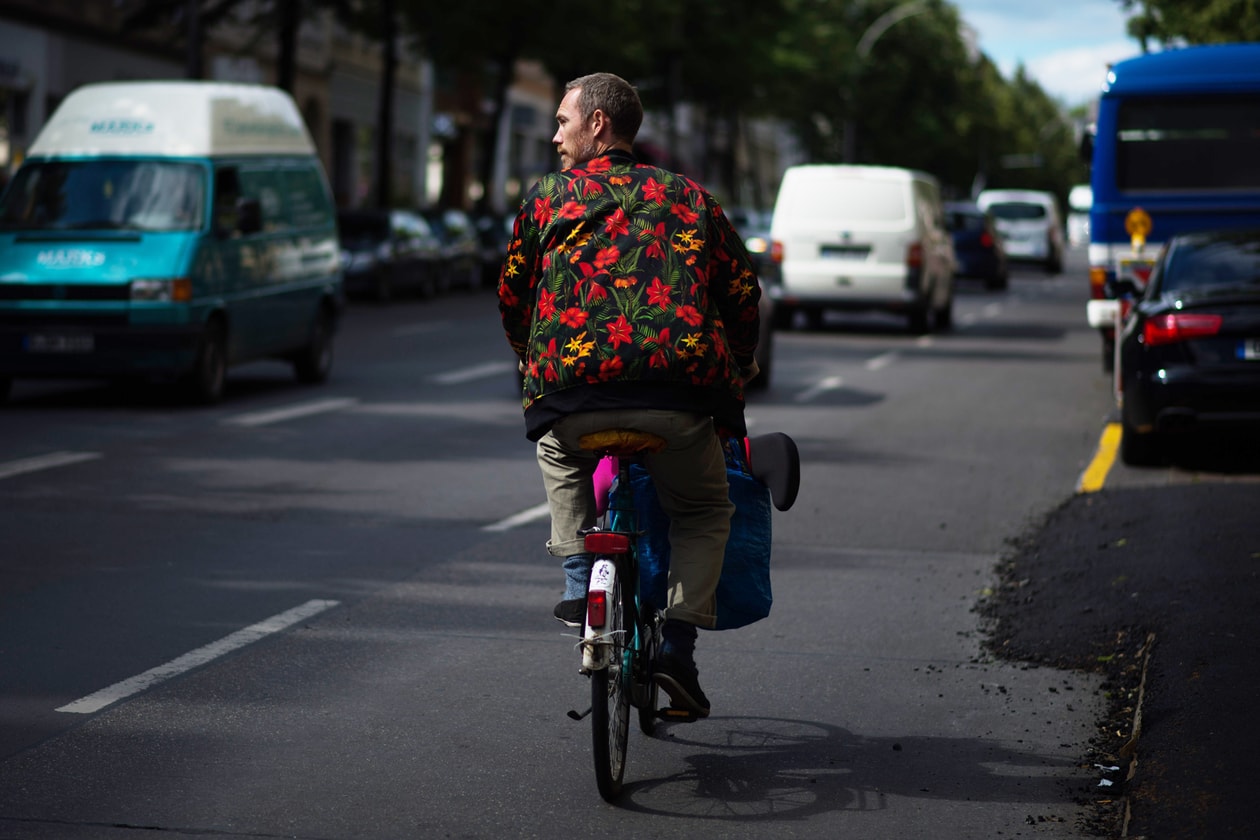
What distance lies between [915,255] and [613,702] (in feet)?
72.8

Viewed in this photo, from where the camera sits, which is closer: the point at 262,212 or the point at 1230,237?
the point at 1230,237

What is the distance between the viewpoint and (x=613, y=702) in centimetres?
509

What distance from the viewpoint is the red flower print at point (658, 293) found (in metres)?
4.91

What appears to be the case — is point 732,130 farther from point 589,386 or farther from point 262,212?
point 589,386

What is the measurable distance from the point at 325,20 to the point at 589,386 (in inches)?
1888

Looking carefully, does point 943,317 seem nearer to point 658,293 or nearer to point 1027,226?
point 658,293

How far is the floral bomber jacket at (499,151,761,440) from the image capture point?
490cm

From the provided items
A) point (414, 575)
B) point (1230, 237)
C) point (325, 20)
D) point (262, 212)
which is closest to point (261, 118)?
point (262, 212)

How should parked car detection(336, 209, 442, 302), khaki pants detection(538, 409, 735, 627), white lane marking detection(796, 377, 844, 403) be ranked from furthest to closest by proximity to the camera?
parked car detection(336, 209, 442, 302)
white lane marking detection(796, 377, 844, 403)
khaki pants detection(538, 409, 735, 627)

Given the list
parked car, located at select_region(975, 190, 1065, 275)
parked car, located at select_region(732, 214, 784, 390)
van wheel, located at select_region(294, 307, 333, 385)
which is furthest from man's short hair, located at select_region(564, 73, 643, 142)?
parked car, located at select_region(975, 190, 1065, 275)

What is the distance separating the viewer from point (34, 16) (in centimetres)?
3469

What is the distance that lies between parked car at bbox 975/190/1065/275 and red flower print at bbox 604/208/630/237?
53399 millimetres

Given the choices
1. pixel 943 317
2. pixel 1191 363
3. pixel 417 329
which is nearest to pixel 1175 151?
pixel 1191 363

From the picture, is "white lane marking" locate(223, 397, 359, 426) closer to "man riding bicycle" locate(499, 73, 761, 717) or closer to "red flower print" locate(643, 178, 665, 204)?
"man riding bicycle" locate(499, 73, 761, 717)
